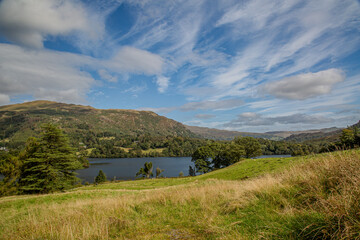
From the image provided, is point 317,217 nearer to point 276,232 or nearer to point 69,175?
point 276,232

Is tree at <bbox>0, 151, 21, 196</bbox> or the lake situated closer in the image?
tree at <bbox>0, 151, 21, 196</bbox>

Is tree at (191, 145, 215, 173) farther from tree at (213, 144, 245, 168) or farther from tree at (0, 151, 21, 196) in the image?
tree at (0, 151, 21, 196)

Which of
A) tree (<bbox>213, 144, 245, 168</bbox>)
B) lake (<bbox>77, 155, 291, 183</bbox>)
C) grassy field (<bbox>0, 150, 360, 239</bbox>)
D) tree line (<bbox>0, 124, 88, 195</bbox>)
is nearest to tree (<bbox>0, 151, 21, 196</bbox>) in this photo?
tree line (<bbox>0, 124, 88, 195</bbox>)

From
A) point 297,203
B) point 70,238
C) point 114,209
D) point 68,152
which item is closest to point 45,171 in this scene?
point 68,152

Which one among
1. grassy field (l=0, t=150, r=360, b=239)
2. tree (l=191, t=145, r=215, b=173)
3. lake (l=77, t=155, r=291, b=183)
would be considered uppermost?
grassy field (l=0, t=150, r=360, b=239)

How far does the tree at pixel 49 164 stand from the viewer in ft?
91.6

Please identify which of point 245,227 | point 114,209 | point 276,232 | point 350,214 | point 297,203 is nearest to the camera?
point 350,214

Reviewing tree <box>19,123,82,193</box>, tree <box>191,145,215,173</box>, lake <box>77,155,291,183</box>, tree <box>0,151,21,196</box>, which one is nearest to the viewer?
tree <box>19,123,82,193</box>

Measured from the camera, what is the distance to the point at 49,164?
29.2m

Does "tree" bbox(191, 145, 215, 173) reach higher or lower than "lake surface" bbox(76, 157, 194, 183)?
higher

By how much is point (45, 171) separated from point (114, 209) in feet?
92.0

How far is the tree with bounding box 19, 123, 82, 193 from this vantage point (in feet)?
91.6

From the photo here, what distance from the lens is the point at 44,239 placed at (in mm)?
4707

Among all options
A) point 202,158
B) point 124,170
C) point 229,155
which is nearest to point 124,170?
point 124,170
